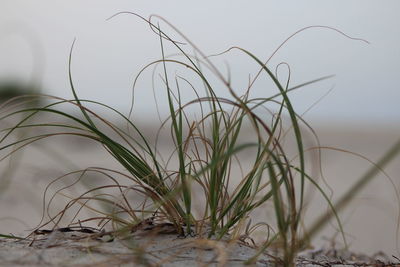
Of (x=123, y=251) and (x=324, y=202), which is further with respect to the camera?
(x=324, y=202)

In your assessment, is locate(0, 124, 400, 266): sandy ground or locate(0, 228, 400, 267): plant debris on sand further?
locate(0, 124, 400, 266): sandy ground

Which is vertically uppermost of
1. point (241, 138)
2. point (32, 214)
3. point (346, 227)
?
point (241, 138)

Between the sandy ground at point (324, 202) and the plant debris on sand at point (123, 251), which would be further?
the sandy ground at point (324, 202)

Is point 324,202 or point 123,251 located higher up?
point 123,251

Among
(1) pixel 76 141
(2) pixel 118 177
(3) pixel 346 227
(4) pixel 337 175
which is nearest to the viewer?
(3) pixel 346 227

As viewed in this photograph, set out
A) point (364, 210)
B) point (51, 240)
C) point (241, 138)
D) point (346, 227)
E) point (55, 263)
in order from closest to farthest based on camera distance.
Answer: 1. point (55, 263)
2. point (51, 240)
3. point (346, 227)
4. point (364, 210)
5. point (241, 138)

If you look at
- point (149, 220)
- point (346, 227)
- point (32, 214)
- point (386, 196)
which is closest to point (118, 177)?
point (32, 214)

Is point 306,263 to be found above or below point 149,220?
below

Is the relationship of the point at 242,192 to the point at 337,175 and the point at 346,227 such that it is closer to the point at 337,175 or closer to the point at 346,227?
the point at 346,227
